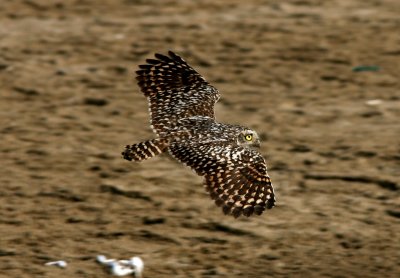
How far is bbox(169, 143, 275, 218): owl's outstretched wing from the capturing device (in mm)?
7398

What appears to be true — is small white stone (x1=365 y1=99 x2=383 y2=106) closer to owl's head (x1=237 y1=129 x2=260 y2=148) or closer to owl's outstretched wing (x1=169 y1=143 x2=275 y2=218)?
owl's head (x1=237 y1=129 x2=260 y2=148)

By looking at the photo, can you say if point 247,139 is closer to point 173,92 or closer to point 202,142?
point 202,142

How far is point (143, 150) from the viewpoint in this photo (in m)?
7.89

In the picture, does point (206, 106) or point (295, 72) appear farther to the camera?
point (295, 72)

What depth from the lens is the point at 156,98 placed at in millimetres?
8867

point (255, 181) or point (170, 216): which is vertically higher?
point (255, 181)

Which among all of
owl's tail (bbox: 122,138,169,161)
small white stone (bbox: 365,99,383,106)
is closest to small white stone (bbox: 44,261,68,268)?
owl's tail (bbox: 122,138,169,161)

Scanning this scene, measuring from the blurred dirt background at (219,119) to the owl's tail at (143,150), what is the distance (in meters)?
0.74

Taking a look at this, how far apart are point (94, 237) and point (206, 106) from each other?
52.8 inches

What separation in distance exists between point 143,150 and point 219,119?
3.35 meters

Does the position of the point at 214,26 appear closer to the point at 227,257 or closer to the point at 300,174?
the point at 300,174

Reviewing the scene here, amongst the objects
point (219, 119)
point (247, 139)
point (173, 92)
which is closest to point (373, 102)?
point (219, 119)

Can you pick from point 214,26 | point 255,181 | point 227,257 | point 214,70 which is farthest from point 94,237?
point 214,26

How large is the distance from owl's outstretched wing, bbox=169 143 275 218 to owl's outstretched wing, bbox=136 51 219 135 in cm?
100
